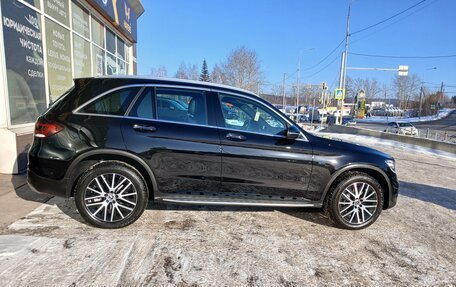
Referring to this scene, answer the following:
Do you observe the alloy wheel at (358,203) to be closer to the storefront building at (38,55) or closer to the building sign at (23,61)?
the storefront building at (38,55)

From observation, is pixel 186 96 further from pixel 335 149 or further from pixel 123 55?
pixel 123 55

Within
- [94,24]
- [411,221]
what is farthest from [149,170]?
[94,24]

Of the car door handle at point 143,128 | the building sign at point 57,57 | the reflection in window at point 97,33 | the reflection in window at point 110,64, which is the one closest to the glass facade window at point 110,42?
the reflection in window at point 110,64

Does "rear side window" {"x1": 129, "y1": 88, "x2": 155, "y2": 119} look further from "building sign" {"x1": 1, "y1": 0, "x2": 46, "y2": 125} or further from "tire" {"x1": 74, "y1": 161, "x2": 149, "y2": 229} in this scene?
"building sign" {"x1": 1, "y1": 0, "x2": 46, "y2": 125}

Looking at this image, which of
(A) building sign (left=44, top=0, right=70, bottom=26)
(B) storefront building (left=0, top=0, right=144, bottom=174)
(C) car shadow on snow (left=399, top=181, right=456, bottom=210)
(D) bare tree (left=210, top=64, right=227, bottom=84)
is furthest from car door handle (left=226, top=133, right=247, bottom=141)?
(D) bare tree (left=210, top=64, right=227, bottom=84)

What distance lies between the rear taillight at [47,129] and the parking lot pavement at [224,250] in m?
1.12

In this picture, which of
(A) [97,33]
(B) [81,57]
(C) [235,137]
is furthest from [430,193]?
(A) [97,33]

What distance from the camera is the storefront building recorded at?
5.80 meters

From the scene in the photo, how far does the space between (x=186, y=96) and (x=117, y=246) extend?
1.95 m

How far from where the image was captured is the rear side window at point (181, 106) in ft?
12.6

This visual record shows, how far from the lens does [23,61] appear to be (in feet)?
21.4

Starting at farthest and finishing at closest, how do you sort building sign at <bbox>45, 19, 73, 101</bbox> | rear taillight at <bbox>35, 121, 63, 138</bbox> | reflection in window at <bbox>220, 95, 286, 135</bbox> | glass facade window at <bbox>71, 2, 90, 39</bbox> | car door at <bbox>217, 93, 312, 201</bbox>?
glass facade window at <bbox>71, 2, 90, 39</bbox>
building sign at <bbox>45, 19, 73, 101</bbox>
reflection in window at <bbox>220, 95, 286, 135</bbox>
car door at <bbox>217, 93, 312, 201</bbox>
rear taillight at <bbox>35, 121, 63, 138</bbox>

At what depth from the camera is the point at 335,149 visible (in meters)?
4.05

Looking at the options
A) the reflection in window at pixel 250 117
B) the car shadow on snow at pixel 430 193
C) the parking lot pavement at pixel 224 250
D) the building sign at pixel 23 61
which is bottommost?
the car shadow on snow at pixel 430 193
